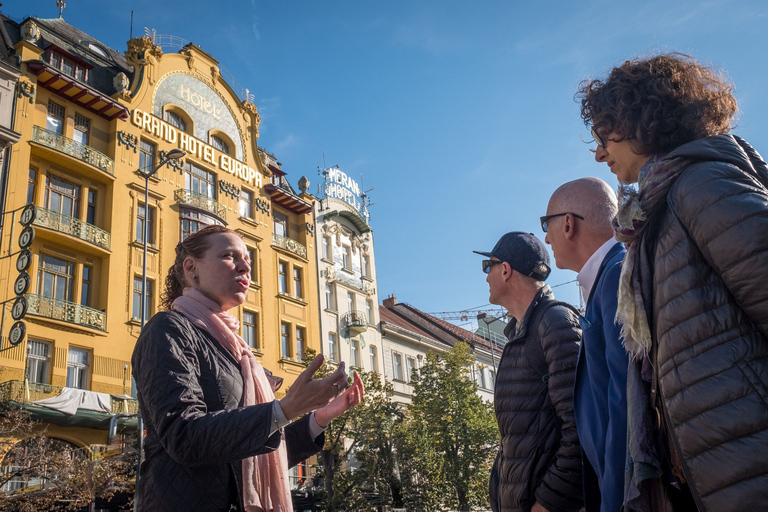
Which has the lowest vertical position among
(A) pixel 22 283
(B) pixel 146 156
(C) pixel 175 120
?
(A) pixel 22 283

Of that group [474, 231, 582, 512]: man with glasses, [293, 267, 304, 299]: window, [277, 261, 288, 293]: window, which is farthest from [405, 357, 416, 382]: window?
[474, 231, 582, 512]: man with glasses

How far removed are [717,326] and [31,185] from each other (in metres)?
26.0

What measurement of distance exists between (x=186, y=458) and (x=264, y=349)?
2981 centimetres

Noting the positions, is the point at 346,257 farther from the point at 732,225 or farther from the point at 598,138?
the point at 732,225

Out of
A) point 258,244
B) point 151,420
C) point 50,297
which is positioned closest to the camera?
point 151,420

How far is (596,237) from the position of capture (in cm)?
349

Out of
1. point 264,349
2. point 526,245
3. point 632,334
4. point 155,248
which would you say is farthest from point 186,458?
point 264,349

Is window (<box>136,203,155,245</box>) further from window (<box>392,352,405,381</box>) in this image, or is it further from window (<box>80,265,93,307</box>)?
window (<box>392,352,405,381</box>)

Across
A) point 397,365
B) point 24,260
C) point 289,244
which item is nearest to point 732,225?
point 24,260

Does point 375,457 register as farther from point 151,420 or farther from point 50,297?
point 151,420

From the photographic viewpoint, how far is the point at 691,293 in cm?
203

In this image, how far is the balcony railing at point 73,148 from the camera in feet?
79.9

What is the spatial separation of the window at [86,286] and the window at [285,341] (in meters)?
10.6

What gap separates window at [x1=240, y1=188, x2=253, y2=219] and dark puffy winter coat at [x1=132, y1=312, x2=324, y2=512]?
3156 centimetres
